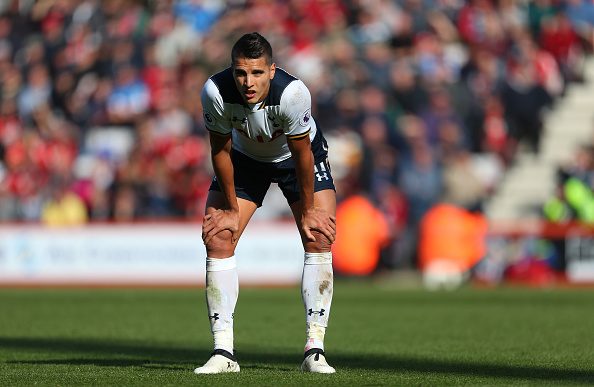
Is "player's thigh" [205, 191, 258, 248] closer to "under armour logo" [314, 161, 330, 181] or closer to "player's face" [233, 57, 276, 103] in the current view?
"under armour logo" [314, 161, 330, 181]

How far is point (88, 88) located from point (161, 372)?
16.5m

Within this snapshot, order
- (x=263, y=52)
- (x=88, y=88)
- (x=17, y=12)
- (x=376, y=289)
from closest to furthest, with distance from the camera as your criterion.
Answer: (x=263, y=52) < (x=376, y=289) < (x=88, y=88) < (x=17, y=12)

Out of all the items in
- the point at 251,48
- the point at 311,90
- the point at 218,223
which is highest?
the point at 311,90

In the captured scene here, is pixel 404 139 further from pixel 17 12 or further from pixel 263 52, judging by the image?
pixel 263 52

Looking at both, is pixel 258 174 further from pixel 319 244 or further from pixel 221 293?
pixel 221 293

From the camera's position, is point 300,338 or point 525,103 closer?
point 300,338

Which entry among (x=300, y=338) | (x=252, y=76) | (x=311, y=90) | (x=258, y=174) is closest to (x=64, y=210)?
(x=311, y=90)

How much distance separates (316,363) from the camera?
7.66 m

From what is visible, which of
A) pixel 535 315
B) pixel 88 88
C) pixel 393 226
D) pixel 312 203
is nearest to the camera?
pixel 312 203

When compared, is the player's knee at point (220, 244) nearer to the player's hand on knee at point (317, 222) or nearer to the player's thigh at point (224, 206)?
the player's thigh at point (224, 206)

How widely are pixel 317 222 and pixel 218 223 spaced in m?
0.62

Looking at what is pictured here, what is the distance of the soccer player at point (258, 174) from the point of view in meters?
7.45

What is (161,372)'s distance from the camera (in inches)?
303

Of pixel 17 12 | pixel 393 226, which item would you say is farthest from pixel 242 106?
pixel 17 12
